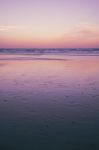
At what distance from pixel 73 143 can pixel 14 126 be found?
5.52ft

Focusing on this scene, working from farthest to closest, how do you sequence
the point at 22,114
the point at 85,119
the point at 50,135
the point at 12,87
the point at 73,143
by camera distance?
the point at 12,87
the point at 22,114
the point at 85,119
the point at 50,135
the point at 73,143

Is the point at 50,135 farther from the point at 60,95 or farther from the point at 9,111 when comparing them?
the point at 60,95

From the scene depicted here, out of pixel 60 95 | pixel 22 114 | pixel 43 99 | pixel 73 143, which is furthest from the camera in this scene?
pixel 60 95

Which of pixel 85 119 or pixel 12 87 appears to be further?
pixel 12 87

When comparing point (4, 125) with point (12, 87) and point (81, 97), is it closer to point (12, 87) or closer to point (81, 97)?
point (81, 97)

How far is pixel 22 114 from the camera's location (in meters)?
6.88

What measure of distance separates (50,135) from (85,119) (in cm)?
140

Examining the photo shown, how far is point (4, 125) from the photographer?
6.02 m

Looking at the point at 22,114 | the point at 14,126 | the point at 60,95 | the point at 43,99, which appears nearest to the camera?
the point at 14,126

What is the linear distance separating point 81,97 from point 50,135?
3835 mm

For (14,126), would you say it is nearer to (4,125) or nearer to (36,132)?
(4,125)

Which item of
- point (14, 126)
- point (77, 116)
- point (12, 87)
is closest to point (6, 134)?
point (14, 126)

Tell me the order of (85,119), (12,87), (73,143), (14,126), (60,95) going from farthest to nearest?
(12,87) < (60,95) < (85,119) < (14,126) < (73,143)

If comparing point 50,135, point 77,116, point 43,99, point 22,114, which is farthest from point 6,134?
point 43,99
